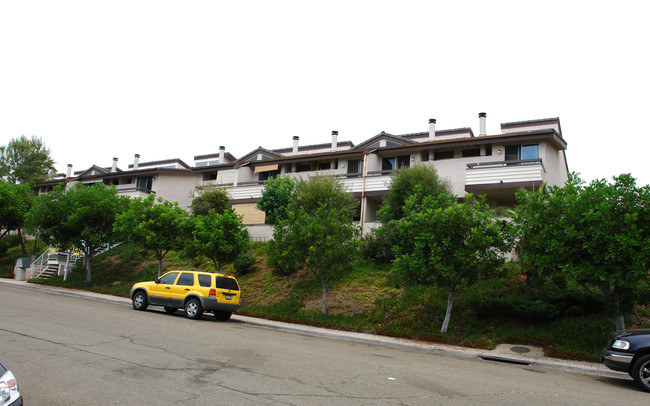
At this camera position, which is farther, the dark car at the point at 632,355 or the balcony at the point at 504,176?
the balcony at the point at 504,176

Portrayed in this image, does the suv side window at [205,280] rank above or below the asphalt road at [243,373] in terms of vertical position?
above

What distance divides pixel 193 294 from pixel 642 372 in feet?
41.9

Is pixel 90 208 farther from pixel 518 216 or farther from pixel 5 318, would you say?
pixel 518 216

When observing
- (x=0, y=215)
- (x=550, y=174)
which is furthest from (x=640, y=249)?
(x=0, y=215)

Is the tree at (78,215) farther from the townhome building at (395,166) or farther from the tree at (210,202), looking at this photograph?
the townhome building at (395,166)

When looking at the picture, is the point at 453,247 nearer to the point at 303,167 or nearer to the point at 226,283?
the point at 226,283

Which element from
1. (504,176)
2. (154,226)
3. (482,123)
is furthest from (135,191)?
(504,176)

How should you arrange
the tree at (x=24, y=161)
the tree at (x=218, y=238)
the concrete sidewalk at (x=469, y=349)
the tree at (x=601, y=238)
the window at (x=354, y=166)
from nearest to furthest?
the concrete sidewalk at (x=469, y=349) → the tree at (x=601, y=238) → the tree at (x=218, y=238) → the window at (x=354, y=166) → the tree at (x=24, y=161)

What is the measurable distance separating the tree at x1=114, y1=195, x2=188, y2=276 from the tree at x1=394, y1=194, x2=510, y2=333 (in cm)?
1199

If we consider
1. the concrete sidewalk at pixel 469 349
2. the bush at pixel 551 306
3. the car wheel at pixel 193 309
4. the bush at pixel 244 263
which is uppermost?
the bush at pixel 244 263

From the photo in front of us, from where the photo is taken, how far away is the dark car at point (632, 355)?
312 inches

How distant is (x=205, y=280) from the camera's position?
15242 mm

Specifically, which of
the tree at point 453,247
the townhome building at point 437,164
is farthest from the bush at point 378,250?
the tree at point 453,247

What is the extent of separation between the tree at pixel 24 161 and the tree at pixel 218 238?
3901cm
